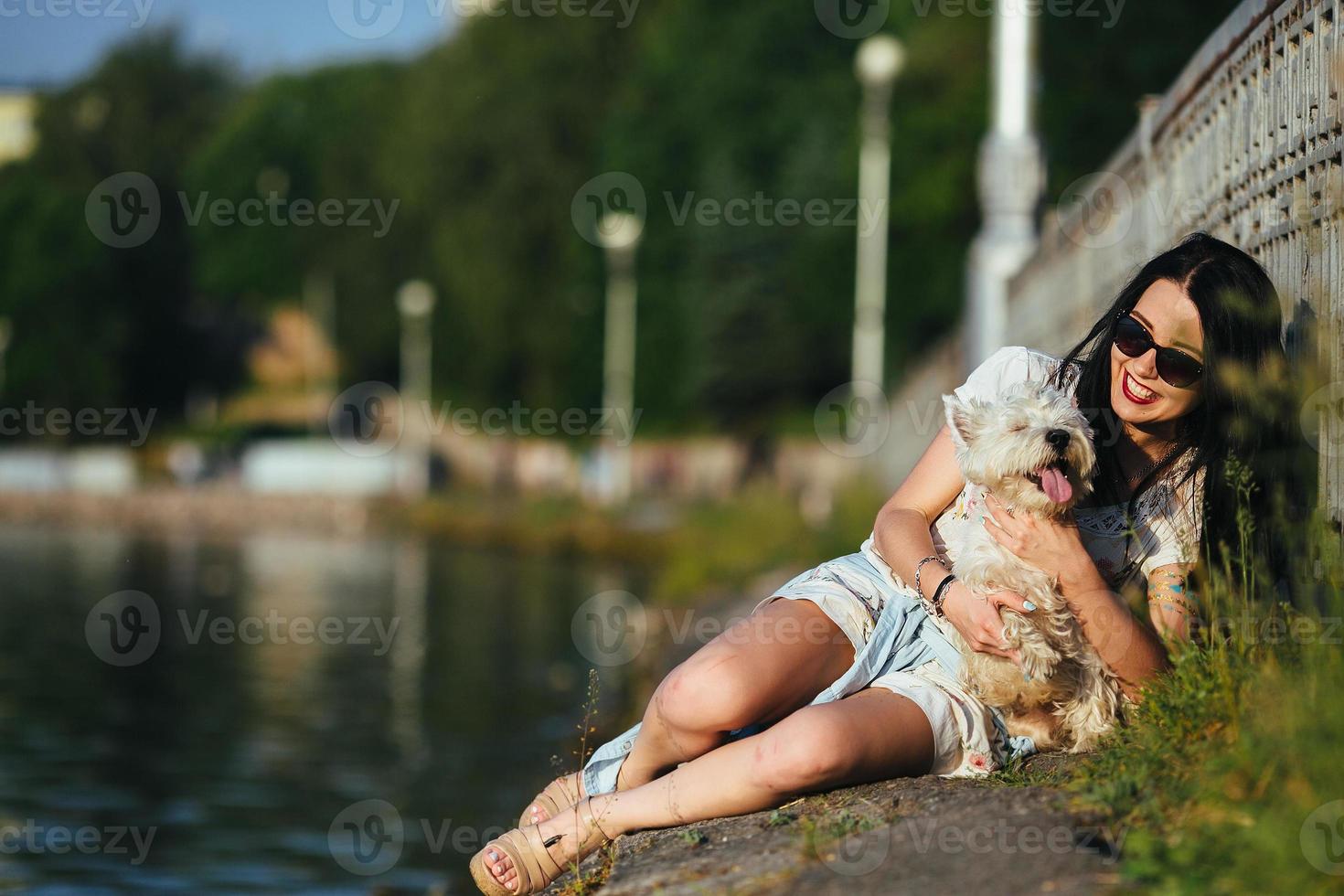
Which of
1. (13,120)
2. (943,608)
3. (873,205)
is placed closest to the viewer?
(943,608)

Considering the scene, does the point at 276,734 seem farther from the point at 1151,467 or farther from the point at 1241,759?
the point at 1241,759

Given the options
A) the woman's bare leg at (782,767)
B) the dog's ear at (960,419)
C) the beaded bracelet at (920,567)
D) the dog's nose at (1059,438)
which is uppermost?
the dog's ear at (960,419)

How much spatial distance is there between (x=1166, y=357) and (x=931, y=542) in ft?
2.91

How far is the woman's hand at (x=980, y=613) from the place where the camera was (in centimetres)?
483

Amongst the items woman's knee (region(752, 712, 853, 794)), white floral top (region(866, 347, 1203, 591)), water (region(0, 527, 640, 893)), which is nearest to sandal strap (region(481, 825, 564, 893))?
woman's knee (region(752, 712, 853, 794))

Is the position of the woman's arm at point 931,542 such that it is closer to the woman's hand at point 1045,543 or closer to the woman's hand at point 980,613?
the woman's hand at point 980,613

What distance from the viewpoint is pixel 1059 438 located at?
188 inches

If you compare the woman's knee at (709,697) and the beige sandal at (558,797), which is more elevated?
the woman's knee at (709,697)

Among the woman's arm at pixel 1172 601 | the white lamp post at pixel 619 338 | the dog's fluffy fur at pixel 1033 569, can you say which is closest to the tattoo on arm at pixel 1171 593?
the woman's arm at pixel 1172 601

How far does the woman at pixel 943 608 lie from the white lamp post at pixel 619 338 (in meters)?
41.2

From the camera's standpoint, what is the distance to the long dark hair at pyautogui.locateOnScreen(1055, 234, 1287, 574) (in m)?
4.92

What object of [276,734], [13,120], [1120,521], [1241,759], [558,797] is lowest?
[276,734]

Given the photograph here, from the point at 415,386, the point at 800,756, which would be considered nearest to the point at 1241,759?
the point at 800,756

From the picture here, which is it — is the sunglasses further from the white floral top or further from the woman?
the white floral top
